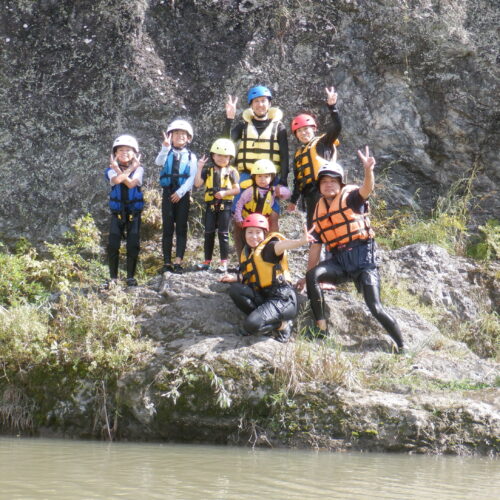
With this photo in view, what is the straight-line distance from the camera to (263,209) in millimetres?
8250

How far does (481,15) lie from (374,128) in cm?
265

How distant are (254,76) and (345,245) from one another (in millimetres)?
4689

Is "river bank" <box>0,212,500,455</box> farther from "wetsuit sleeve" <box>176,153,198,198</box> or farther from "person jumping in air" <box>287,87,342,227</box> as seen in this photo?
"person jumping in air" <box>287,87,342,227</box>

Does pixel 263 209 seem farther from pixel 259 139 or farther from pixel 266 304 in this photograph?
pixel 266 304

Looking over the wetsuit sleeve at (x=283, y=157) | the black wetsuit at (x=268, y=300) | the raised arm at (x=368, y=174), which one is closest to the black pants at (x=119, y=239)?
the black wetsuit at (x=268, y=300)

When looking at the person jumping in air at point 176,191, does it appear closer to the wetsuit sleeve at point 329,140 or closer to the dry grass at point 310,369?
the wetsuit sleeve at point 329,140

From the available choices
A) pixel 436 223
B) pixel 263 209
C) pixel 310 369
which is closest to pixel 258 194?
pixel 263 209

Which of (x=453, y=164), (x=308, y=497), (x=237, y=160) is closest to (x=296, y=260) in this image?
A: (x=237, y=160)

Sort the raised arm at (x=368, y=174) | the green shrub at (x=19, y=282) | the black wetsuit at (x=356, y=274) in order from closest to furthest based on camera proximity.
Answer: the raised arm at (x=368, y=174) → the black wetsuit at (x=356, y=274) → the green shrub at (x=19, y=282)

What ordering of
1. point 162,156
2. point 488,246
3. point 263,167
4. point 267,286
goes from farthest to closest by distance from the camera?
point 488,246, point 162,156, point 263,167, point 267,286

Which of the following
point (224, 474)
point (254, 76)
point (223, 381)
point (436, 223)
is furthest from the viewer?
point (254, 76)

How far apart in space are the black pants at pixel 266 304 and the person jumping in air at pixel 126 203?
1526 millimetres

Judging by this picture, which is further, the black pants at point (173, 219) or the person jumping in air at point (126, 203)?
the black pants at point (173, 219)

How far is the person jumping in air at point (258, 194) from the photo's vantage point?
8227 millimetres
